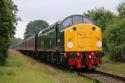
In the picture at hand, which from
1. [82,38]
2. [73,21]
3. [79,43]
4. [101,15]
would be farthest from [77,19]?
[101,15]

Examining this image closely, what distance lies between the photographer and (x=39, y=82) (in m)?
17.2

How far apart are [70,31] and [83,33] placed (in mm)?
861

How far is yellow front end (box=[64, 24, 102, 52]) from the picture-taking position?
23844mm

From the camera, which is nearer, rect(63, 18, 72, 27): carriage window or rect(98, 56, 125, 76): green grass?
rect(63, 18, 72, 27): carriage window

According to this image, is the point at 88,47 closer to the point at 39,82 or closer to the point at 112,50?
the point at 39,82

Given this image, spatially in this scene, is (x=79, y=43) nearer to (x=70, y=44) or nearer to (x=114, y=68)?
(x=70, y=44)

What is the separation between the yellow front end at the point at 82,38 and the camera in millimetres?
23844

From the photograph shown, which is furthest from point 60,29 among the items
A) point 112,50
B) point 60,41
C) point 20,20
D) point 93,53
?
point 112,50

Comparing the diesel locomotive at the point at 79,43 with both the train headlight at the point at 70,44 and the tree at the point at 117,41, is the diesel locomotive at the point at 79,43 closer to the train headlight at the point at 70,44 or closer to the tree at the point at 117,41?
the train headlight at the point at 70,44

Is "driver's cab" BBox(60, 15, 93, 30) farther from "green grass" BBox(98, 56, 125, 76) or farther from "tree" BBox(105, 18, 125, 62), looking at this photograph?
"tree" BBox(105, 18, 125, 62)

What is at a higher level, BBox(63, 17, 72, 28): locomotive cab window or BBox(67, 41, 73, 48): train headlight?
BBox(63, 17, 72, 28): locomotive cab window

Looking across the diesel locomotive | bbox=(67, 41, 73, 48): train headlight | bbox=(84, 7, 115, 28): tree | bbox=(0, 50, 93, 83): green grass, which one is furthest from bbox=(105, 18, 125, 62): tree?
bbox=(84, 7, 115, 28): tree

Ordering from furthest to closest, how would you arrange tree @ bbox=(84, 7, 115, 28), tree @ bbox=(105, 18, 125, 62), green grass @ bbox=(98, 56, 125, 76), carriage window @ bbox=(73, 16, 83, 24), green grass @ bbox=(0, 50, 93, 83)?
tree @ bbox=(84, 7, 115, 28), tree @ bbox=(105, 18, 125, 62), green grass @ bbox=(98, 56, 125, 76), carriage window @ bbox=(73, 16, 83, 24), green grass @ bbox=(0, 50, 93, 83)

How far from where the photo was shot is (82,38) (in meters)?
24.3
